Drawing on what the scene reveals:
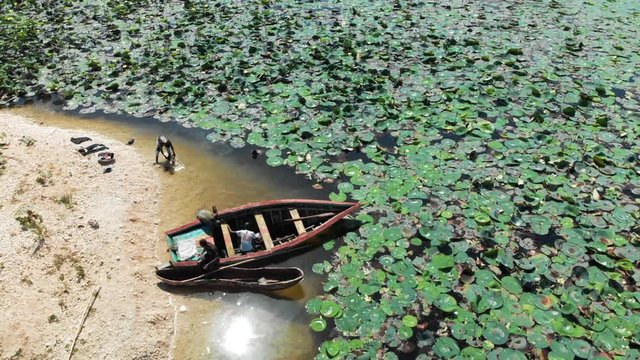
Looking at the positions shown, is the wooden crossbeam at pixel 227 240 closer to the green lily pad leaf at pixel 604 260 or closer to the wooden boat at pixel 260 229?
the wooden boat at pixel 260 229

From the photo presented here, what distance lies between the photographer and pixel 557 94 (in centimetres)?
1820

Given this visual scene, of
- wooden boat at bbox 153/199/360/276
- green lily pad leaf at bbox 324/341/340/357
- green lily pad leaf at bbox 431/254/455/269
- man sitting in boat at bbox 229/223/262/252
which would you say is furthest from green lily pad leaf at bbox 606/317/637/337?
man sitting in boat at bbox 229/223/262/252

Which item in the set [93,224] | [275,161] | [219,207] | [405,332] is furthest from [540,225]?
[93,224]

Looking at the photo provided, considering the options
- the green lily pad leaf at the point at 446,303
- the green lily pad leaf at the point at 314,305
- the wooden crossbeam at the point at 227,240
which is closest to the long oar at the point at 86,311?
the wooden crossbeam at the point at 227,240

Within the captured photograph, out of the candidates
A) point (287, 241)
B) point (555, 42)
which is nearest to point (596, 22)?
point (555, 42)

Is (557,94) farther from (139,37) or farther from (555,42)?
(139,37)

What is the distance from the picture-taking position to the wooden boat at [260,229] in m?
12.4

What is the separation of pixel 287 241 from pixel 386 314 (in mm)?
3886

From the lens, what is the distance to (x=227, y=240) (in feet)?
42.2

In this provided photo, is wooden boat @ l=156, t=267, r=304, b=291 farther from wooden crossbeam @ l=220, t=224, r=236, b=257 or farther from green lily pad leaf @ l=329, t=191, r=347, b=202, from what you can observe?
green lily pad leaf @ l=329, t=191, r=347, b=202

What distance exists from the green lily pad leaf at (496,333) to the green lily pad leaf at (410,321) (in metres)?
1.62

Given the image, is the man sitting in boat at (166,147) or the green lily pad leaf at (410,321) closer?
the green lily pad leaf at (410,321)

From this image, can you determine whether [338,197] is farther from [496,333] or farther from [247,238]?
[496,333]

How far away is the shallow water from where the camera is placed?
36.3ft
